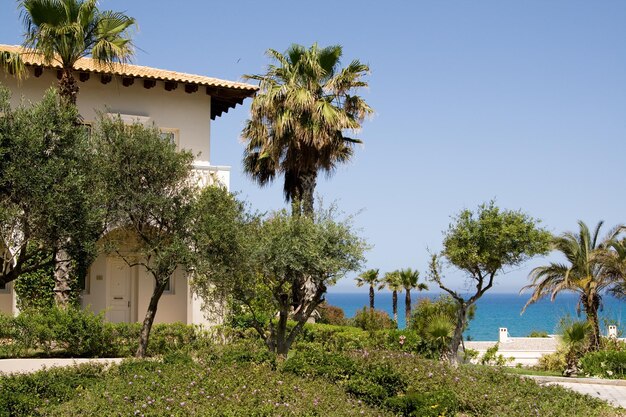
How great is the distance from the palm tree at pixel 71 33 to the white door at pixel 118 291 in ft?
21.1

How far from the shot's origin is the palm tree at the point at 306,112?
23.9 meters

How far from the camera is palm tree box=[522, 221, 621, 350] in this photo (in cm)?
2344

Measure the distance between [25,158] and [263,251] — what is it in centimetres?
502

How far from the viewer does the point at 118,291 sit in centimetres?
2348

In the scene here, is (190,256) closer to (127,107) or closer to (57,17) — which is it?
(57,17)

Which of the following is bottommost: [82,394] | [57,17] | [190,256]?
[82,394]

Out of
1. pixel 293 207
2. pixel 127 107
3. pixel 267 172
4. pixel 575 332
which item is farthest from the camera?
pixel 267 172

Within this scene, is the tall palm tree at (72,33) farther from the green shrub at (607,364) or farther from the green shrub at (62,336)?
the green shrub at (607,364)

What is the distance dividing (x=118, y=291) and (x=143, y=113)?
5.65m

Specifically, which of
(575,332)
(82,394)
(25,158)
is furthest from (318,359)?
(575,332)

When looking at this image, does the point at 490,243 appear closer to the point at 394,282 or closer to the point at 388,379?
the point at 388,379

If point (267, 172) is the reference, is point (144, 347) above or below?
below

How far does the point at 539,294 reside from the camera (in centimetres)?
2834

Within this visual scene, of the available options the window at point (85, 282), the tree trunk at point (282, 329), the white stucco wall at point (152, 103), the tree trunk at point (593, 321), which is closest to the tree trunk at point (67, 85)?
the white stucco wall at point (152, 103)
